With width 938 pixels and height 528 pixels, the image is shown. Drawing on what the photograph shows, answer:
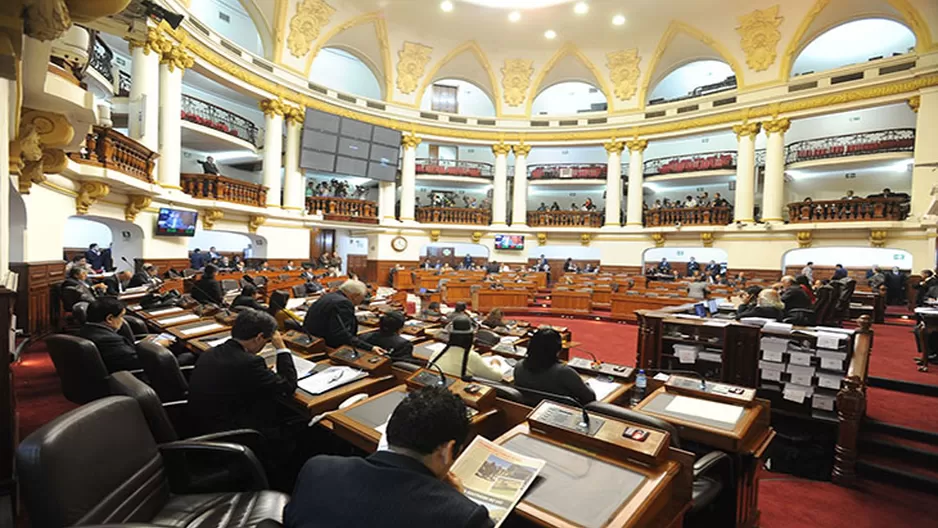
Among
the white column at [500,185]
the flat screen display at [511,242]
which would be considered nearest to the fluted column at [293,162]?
the white column at [500,185]

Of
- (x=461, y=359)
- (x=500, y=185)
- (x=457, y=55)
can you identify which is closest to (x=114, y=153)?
(x=461, y=359)

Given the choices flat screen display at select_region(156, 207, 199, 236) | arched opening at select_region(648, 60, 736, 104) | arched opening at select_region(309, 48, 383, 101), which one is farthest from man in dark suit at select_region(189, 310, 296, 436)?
arched opening at select_region(648, 60, 736, 104)

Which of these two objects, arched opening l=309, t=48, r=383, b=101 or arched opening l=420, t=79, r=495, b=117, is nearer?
arched opening l=309, t=48, r=383, b=101

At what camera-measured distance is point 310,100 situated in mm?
14867

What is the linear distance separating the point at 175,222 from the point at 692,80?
21949 millimetres

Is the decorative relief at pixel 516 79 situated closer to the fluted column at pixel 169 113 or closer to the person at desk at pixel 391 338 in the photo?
the fluted column at pixel 169 113

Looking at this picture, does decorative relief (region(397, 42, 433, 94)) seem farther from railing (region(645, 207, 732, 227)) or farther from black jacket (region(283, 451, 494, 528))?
black jacket (region(283, 451, 494, 528))

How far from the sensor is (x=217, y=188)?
1170 centimetres

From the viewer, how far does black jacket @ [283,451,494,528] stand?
97 cm

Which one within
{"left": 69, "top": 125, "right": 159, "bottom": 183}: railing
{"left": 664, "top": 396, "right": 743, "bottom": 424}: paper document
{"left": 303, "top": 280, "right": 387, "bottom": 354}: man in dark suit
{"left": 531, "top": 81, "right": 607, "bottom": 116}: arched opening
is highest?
{"left": 531, "top": 81, "right": 607, "bottom": 116}: arched opening

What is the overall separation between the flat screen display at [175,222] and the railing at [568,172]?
14.4m

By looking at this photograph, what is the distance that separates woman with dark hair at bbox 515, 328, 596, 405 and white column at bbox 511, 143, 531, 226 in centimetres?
1652

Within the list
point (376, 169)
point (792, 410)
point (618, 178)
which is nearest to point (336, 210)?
point (376, 169)

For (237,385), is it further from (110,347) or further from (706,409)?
(706,409)
